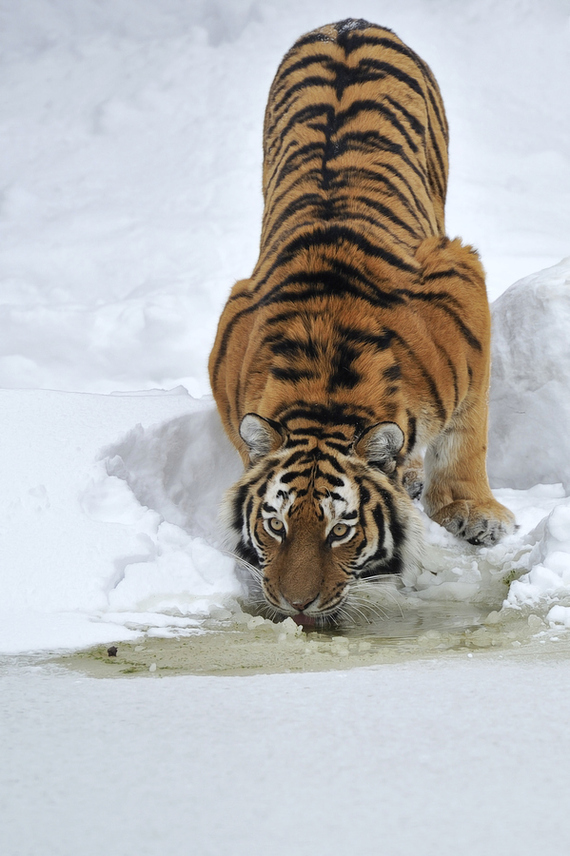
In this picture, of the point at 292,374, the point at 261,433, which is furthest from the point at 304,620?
the point at 292,374

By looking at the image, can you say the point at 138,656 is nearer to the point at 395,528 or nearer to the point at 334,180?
the point at 395,528

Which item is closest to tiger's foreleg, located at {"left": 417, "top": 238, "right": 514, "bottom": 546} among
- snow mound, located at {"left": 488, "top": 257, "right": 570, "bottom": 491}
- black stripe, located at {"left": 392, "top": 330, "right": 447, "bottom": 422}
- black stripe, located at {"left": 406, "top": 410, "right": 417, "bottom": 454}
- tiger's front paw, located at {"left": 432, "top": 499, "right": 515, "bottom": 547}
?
tiger's front paw, located at {"left": 432, "top": 499, "right": 515, "bottom": 547}

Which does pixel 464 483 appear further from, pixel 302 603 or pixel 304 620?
pixel 302 603

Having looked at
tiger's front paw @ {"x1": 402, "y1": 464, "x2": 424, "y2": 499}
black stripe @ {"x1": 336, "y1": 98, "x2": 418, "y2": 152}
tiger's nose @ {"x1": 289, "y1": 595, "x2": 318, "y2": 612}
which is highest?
black stripe @ {"x1": 336, "y1": 98, "x2": 418, "y2": 152}

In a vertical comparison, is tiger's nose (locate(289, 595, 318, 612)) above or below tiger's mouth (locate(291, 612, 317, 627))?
above

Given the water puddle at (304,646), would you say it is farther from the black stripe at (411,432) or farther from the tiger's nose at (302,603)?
the black stripe at (411,432)

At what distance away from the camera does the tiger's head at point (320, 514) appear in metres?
2.43

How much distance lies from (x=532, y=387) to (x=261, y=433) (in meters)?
2.33

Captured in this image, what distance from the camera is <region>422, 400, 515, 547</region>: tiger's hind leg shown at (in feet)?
11.8

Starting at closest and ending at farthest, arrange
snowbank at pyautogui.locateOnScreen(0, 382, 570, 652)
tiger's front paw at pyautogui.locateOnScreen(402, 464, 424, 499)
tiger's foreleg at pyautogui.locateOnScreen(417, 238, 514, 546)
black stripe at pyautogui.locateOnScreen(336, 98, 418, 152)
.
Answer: snowbank at pyautogui.locateOnScreen(0, 382, 570, 652) < tiger's foreleg at pyautogui.locateOnScreen(417, 238, 514, 546) < tiger's front paw at pyautogui.locateOnScreen(402, 464, 424, 499) < black stripe at pyautogui.locateOnScreen(336, 98, 418, 152)

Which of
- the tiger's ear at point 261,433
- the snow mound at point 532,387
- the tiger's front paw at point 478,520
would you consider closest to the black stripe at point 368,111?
the snow mound at point 532,387

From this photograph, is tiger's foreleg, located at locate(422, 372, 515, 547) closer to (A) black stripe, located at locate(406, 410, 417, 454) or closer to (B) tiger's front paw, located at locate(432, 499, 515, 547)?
(B) tiger's front paw, located at locate(432, 499, 515, 547)

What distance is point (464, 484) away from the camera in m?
3.74

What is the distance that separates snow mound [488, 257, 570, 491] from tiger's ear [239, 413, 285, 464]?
2115 millimetres
